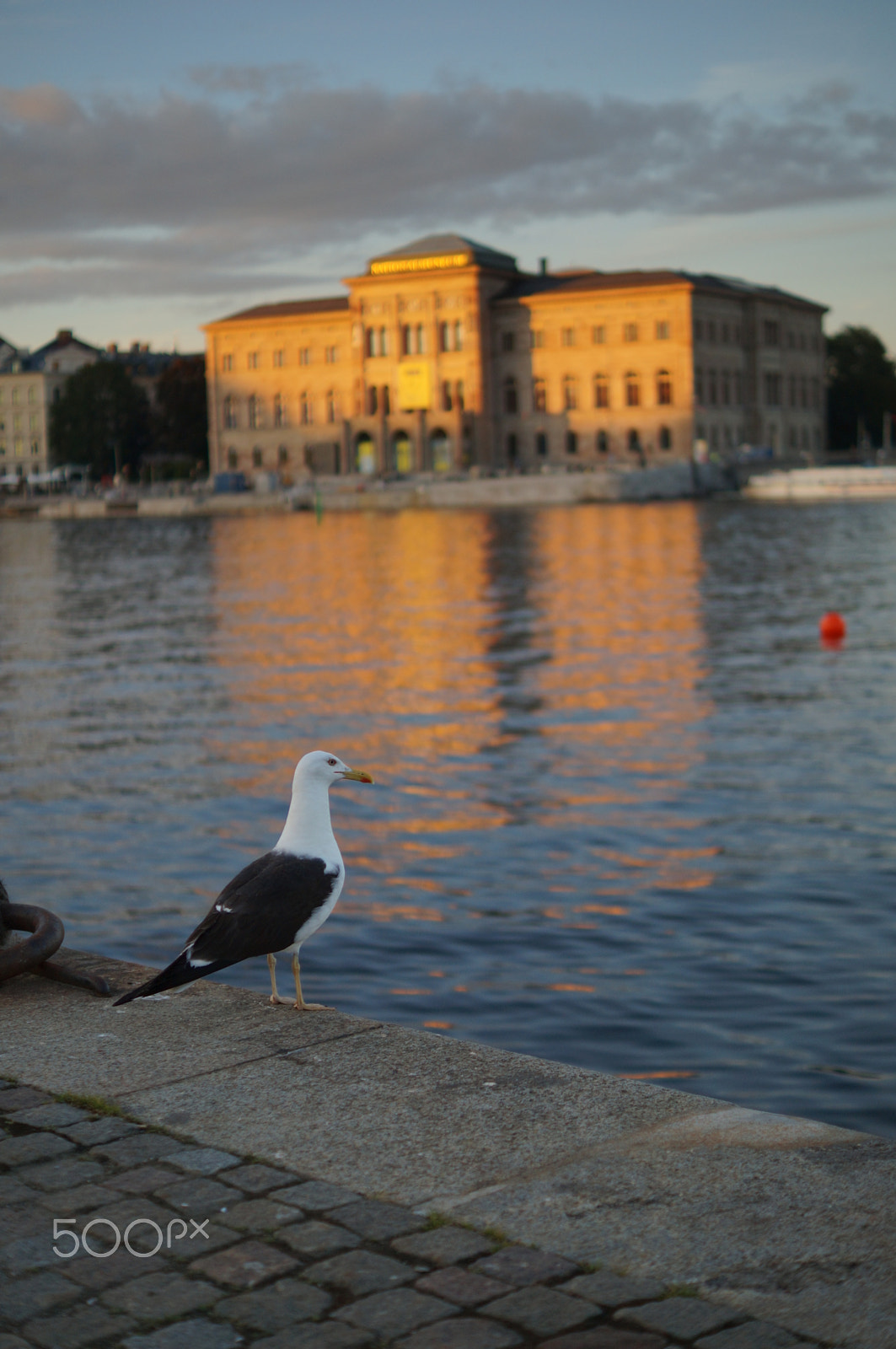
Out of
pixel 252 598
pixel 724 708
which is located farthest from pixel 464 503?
pixel 724 708

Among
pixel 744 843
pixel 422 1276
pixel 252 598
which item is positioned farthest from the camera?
pixel 252 598

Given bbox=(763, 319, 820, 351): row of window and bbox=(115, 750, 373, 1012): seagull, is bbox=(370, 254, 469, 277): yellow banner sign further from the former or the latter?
bbox=(115, 750, 373, 1012): seagull

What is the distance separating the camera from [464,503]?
113375 millimetres

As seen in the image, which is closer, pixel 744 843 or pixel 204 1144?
pixel 204 1144

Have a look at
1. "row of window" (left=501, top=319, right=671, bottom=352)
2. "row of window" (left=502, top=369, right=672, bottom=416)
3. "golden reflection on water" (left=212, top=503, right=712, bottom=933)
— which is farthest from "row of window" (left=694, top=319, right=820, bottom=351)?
"golden reflection on water" (left=212, top=503, right=712, bottom=933)

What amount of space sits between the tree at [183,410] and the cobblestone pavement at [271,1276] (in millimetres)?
148876

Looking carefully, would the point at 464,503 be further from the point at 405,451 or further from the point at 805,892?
the point at 805,892

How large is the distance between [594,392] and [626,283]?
854 centimetres

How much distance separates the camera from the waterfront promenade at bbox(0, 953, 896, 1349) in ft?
12.2

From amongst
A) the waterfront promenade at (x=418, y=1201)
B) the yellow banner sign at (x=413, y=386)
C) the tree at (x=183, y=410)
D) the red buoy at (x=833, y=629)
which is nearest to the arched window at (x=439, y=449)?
the yellow banner sign at (x=413, y=386)

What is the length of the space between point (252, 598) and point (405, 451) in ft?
315

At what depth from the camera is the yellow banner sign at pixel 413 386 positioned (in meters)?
131

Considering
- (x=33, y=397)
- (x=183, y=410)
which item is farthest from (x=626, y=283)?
(x=33, y=397)

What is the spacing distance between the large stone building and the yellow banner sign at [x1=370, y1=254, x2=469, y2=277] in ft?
0.42
